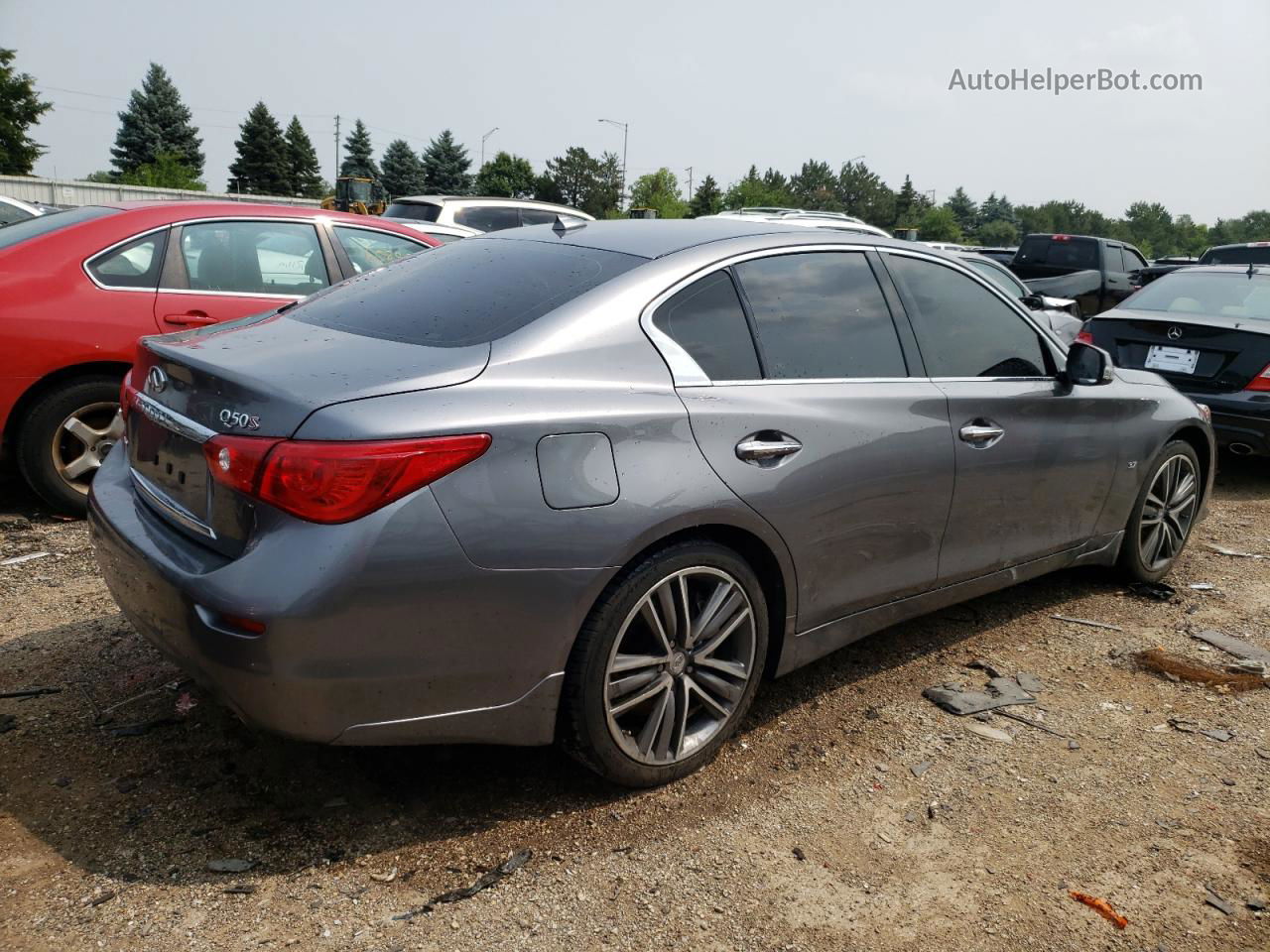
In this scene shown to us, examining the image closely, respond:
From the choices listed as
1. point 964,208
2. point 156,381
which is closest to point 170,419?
point 156,381

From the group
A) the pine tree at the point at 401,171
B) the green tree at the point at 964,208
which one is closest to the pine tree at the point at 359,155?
the pine tree at the point at 401,171

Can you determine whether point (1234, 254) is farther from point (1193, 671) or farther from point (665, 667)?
point (665, 667)

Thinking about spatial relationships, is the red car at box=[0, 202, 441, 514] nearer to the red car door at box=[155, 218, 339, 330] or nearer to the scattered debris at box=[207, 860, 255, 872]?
the red car door at box=[155, 218, 339, 330]

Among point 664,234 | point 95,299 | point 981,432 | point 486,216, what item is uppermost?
point 664,234

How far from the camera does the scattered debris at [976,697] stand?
3.78 metres

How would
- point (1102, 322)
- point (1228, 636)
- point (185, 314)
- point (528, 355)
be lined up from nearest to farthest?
1. point (528, 355)
2. point (1228, 636)
3. point (185, 314)
4. point (1102, 322)

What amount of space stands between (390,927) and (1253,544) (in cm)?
549

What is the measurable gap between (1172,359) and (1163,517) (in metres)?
3.01

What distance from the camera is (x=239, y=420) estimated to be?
2.58m

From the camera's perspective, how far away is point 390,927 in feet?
8.04

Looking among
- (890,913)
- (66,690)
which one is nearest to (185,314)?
(66,690)

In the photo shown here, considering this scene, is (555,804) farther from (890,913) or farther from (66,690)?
(66,690)

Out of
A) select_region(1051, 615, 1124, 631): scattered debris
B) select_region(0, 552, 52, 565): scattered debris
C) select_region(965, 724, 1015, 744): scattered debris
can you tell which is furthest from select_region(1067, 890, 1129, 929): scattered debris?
select_region(0, 552, 52, 565): scattered debris

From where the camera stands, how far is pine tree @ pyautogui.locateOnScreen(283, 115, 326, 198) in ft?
280
